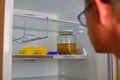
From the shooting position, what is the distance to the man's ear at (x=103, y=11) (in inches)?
19.4

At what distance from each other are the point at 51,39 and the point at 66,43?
7.7 inches

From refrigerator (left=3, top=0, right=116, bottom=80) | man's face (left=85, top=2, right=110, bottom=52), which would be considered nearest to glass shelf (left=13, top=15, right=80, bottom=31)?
refrigerator (left=3, top=0, right=116, bottom=80)

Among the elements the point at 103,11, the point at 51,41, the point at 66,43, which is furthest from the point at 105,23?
the point at 51,41

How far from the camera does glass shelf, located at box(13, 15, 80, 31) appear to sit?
1405mm

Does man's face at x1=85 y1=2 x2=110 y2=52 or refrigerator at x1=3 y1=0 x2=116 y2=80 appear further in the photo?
refrigerator at x1=3 y1=0 x2=116 y2=80

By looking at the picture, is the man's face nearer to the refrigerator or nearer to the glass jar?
the refrigerator

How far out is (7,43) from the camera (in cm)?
93

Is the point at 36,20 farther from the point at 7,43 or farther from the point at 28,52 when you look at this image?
the point at 7,43

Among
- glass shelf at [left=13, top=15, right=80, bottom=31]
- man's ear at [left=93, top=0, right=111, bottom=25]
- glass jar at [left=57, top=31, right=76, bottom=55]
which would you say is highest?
glass shelf at [left=13, top=15, right=80, bottom=31]

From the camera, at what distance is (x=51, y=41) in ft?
5.42

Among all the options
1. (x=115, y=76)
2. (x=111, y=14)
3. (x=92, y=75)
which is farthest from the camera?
(x=92, y=75)

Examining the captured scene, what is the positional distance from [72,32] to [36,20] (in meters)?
0.26

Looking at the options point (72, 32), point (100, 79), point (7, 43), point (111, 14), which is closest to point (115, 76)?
point (100, 79)

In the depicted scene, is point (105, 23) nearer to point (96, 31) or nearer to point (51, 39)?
point (96, 31)
